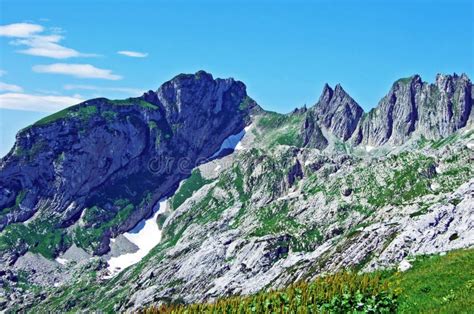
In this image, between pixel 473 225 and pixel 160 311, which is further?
pixel 473 225

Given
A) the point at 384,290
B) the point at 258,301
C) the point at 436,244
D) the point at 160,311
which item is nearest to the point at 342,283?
the point at 384,290

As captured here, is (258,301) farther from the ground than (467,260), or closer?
closer

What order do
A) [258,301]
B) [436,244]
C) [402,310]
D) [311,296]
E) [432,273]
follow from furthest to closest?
[436,244]
[258,301]
[311,296]
[432,273]
[402,310]

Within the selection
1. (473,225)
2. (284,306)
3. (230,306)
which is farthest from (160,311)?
(473,225)

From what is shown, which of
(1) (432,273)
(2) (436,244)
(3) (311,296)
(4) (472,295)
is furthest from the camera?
(2) (436,244)

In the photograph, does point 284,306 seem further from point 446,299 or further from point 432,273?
point 446,299

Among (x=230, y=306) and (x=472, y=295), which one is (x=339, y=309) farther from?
(x=230, y=306)

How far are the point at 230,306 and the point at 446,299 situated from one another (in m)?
35.4

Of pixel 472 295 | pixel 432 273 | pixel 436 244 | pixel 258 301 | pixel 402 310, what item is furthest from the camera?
pixel 436 244

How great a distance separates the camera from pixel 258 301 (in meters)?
73.4

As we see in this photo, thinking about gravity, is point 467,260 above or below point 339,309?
above

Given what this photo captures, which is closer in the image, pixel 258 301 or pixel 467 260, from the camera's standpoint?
pixel 467 260

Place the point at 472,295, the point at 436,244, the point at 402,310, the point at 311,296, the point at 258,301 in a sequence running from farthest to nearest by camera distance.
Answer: the point at 436,244, the point at 258,301, the point at 311,296, the point at 402,310, the point at 472,295

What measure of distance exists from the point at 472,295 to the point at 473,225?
16027cm
